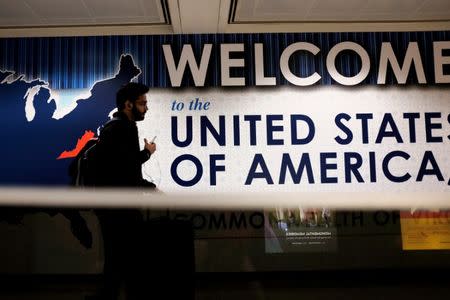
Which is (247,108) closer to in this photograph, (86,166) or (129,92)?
(129,92)

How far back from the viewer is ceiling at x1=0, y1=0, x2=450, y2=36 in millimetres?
5617

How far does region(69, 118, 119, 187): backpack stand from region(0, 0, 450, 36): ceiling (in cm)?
118

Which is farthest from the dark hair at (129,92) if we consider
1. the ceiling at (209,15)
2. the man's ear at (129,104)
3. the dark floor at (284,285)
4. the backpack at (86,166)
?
the dark floor at (284,285)

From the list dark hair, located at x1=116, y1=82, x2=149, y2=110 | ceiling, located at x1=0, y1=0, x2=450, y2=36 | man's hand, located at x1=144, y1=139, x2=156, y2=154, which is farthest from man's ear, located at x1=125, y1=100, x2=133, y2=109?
ceiling, located at x1=0, y1=0, x2=450, y2=36

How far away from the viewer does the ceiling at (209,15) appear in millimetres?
5617

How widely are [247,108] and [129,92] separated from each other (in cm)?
137

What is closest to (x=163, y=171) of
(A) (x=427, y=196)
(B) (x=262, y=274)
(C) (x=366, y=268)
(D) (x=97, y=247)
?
(D) (x=97, y=247)

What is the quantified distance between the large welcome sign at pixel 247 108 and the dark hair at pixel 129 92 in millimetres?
93

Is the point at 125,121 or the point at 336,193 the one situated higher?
the point at 125,121

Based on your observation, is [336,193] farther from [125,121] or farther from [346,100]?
[125,121]

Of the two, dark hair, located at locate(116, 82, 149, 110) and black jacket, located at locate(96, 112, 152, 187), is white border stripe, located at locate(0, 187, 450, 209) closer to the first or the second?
black jacket, located at locate(96, 112, 152, 187)

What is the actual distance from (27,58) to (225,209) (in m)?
2.91

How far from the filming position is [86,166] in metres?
6.01

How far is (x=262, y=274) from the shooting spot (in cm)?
590
